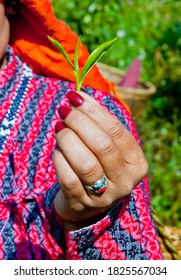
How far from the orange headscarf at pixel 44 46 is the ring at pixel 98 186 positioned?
682 mm

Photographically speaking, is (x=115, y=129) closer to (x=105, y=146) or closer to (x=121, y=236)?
(x=105, y=146)

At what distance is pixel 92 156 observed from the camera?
1157 millimetres

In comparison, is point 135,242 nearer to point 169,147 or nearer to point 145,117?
point 169,147

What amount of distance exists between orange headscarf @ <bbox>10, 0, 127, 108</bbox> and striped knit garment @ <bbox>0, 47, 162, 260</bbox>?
3 centimetres

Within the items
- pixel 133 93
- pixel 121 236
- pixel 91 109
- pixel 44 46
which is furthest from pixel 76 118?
pixel 133 93

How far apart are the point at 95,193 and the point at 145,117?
2401mm

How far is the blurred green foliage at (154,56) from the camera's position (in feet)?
10.0

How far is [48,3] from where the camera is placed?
176cm

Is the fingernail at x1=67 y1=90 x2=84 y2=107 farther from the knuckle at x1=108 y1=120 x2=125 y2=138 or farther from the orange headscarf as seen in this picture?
the orange headscarf

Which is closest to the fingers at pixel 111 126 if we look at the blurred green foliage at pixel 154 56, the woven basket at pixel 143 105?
the woven basket at pixel 143 105

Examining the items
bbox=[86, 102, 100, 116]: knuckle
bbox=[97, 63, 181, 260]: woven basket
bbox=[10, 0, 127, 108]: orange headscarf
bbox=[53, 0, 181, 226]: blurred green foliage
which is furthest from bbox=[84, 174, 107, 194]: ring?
bbox=[53, 0, 181, 226]: blurred green foliage

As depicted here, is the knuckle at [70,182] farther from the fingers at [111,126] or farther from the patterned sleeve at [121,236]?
the patterned sleeve at [121,236]

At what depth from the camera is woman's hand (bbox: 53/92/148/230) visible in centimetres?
115
